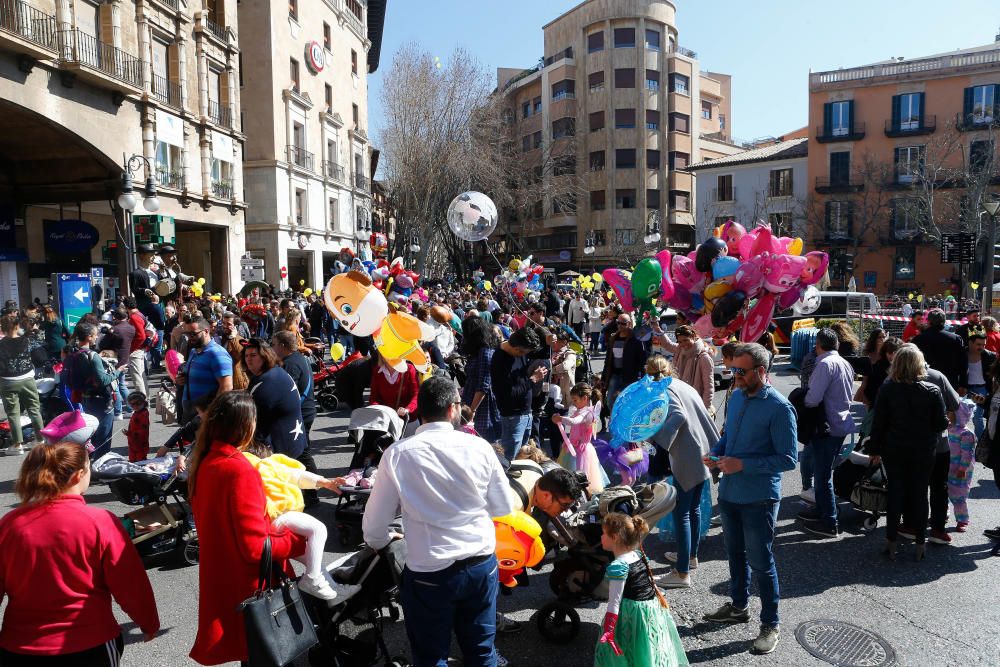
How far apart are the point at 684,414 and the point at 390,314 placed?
9.40 feet

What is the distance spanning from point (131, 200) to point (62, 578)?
1335 centimetres

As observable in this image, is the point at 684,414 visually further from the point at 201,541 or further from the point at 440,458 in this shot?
the point at 201,541

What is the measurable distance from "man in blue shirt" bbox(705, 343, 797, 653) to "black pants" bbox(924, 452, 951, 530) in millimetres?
2347

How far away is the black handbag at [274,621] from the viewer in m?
2.67

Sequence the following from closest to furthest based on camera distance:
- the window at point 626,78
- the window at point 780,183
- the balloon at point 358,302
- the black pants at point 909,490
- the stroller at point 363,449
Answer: the black pants at point 909,490 → the stroller at point 363,449 → the balloon at point 358,302 → the window at point 780,183 → the window at point 626,78

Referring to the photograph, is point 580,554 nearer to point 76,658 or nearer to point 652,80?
point 76,658

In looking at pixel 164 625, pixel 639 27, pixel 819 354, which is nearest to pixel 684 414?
pixel 819 354

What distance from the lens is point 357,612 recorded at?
351 cm

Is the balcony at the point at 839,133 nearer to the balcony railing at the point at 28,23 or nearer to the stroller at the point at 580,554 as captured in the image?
the balcony railing at the point at 28,23

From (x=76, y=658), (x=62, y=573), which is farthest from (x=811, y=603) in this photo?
(x=62, y=573)

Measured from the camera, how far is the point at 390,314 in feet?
20.1

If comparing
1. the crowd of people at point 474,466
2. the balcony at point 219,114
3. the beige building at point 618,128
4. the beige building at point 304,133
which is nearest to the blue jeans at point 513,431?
the crowd of people at point 474,466

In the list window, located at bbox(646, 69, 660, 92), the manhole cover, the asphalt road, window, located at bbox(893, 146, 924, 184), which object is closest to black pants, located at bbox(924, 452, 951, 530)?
the asphalt road

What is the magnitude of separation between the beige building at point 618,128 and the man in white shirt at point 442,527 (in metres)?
41.3
